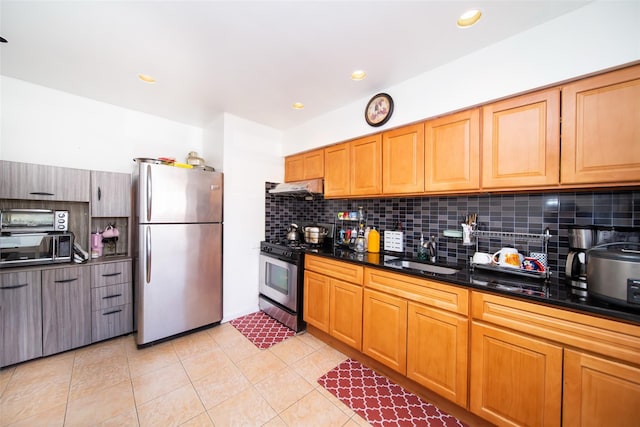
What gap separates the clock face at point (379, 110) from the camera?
2.07m

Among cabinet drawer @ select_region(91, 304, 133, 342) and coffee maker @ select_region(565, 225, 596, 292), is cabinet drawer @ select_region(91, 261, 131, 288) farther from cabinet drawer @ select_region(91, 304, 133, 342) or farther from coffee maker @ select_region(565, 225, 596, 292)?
coffee maker @ select_region(565, 225, 596, 292)

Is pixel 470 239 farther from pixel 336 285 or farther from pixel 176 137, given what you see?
pixel 176 137

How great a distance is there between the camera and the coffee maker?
1.36 m

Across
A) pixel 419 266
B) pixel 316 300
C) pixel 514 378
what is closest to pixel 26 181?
pixel 316 300

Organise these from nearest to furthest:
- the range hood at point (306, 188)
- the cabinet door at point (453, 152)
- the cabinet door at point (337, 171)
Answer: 1. the cabinet door at point (453, 152)
2. the cabinet door at point (337, 171)
3. the range hood at point (306, 188)

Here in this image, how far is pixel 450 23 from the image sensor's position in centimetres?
138

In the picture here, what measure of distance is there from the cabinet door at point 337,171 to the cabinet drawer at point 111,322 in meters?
2.44

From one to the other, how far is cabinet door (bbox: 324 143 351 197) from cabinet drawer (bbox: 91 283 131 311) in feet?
7.65

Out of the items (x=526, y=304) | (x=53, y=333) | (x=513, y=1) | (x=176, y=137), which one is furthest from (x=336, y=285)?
(x=176, y=137)

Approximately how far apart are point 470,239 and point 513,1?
153 cm

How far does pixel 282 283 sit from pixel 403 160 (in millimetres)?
1877

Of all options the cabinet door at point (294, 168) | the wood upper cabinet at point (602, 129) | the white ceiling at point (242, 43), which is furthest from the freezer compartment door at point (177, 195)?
the wood upper cabinet at point (602, 129)

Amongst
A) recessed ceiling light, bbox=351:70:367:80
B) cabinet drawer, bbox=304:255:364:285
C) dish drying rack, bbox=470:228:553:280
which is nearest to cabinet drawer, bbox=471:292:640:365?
dish drying rack, bbox=470:228:553:280

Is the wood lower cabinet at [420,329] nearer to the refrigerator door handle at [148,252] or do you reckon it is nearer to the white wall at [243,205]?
the white wall at [243,205]
